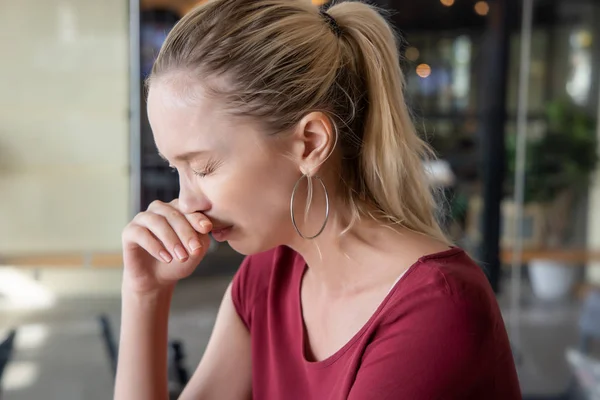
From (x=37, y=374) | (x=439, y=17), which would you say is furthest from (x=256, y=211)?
Result: (x=439, y=17)

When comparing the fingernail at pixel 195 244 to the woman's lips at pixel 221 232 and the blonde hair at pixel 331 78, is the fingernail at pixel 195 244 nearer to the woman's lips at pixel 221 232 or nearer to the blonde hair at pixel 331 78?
the woman's lips at pixel 221 232

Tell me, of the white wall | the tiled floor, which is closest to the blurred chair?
the tiled floor

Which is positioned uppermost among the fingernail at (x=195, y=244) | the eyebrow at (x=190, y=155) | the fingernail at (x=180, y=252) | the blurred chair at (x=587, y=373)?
the eyebrow at (x=190, y=155)

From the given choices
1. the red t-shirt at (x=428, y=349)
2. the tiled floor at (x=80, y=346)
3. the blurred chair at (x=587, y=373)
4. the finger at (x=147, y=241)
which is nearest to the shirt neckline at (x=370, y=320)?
the red t-shirt at (x=428, y=349)

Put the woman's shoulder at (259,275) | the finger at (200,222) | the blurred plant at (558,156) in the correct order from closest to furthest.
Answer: the finger at (200,222)
the woman's shoulder at (259,275)
the blurred plant at (558,156)

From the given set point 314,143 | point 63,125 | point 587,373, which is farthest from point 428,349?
point 63,125

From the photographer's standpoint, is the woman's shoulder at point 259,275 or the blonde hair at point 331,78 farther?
the woman's shoulder at point 259,275

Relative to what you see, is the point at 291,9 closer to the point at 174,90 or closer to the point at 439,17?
the point at 174,90

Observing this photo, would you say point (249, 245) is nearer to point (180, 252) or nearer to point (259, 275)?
point (180, 252)

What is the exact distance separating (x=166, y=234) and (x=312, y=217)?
22 cm

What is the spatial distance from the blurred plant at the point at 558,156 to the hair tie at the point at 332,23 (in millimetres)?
2933

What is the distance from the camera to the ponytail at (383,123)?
96cm

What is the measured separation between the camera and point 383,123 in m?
0.96

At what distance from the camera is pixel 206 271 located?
116 inches
